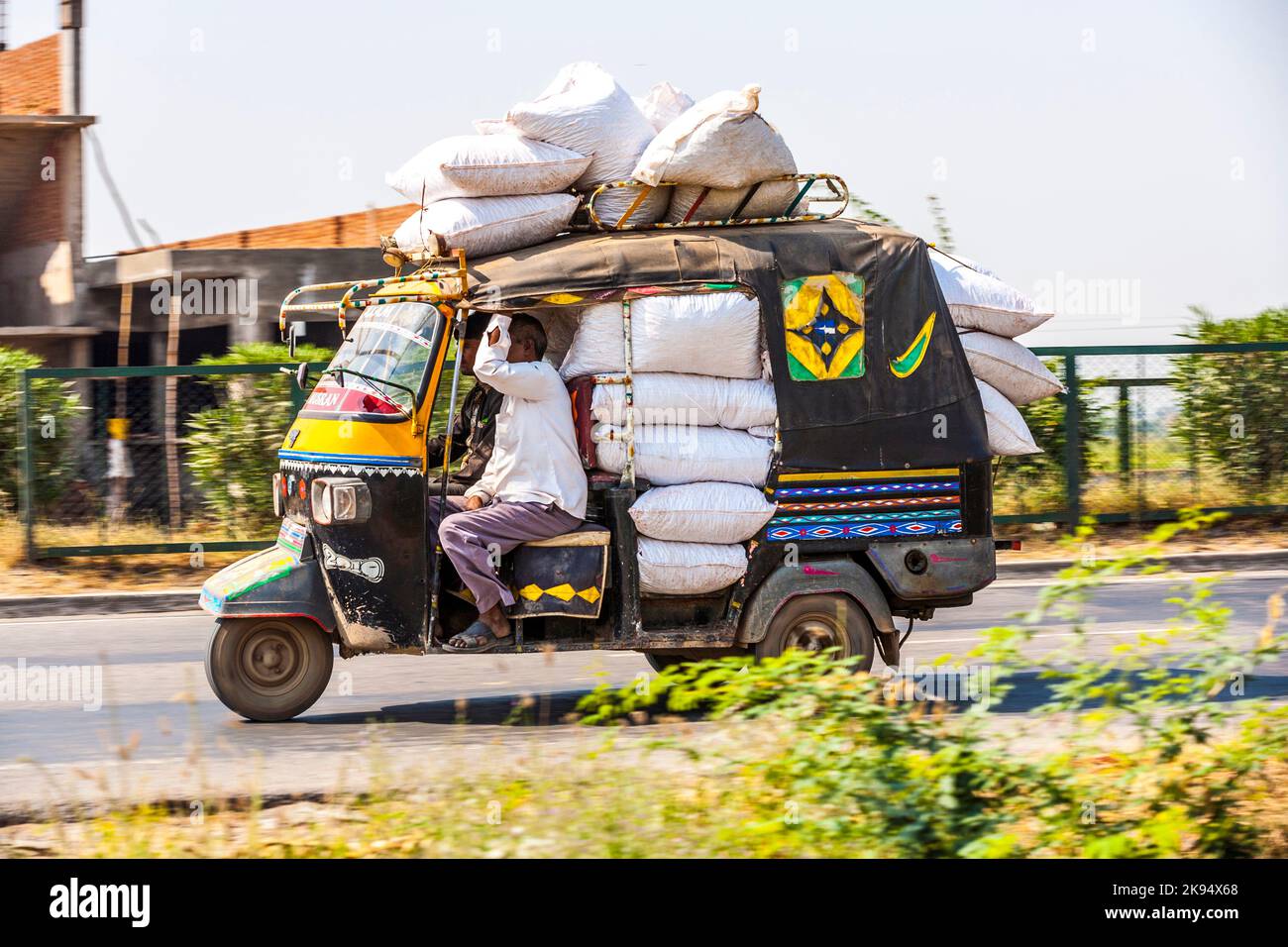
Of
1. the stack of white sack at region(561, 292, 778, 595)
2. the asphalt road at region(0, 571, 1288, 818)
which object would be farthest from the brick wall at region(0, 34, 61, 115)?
the stack of white sack at region(561, 292, 778, 595)

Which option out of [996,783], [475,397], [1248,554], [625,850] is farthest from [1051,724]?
[1248,554]

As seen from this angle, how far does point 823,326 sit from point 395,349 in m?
2.27

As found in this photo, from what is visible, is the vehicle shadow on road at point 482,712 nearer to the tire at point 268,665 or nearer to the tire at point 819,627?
the tire at point 268,665

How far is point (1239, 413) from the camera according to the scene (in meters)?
15.9

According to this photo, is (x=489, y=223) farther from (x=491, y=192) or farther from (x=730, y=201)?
(x=730, y=201)

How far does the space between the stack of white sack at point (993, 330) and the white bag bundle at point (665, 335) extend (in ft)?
4.71

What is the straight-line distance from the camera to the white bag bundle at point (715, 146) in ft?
27.0

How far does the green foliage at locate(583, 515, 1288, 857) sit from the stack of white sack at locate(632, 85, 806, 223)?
130 inches

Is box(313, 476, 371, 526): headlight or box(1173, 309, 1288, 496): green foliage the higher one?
box(1173, 309, 1288, 496): green foliage

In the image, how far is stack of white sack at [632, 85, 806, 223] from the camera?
823 cm

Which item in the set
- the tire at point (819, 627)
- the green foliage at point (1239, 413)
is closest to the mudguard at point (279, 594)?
the tire at point (819, 627)

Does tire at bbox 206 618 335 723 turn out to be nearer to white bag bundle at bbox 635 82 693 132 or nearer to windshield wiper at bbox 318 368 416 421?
windshield wiper at bbox 318 368 416 421
